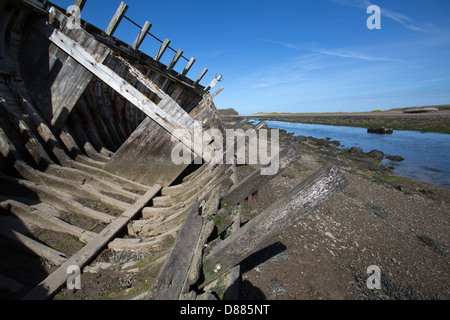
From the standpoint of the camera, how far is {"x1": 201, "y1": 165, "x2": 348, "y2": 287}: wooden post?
5.90 ft

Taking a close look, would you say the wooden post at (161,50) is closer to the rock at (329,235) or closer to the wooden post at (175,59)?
the wooden post at (175,59)

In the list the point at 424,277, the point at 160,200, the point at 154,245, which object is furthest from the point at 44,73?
the point at 424,277

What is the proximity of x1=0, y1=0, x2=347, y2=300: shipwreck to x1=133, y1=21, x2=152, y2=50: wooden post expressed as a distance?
6 cm

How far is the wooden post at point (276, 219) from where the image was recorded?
1797mm

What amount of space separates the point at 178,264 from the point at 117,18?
6588 millimetres

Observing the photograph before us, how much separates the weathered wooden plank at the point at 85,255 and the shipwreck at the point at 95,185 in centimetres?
1

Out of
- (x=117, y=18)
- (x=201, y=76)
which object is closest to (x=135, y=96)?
(x=117, y=18)

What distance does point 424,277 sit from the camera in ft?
12.6

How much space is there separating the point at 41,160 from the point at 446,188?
14059mm

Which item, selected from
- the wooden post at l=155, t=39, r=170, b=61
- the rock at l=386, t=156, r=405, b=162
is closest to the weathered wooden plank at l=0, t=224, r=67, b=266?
the wooden post at l=155, t=39, r=170, b=61

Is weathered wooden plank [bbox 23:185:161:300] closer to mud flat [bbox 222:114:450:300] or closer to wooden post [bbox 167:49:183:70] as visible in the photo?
mud flat [bbox 222:114:450:300]

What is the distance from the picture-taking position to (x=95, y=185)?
14.3ft

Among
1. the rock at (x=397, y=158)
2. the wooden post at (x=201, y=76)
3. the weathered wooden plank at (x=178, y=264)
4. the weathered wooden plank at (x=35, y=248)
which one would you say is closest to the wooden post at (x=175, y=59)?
the wooden post at (x=201, y=76)

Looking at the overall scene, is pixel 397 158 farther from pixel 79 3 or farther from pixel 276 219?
pixel 79 3
